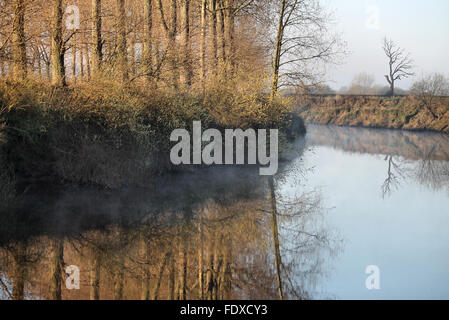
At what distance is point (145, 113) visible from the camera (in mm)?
14750

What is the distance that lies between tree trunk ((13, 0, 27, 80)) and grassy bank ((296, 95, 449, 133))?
24.6 meters

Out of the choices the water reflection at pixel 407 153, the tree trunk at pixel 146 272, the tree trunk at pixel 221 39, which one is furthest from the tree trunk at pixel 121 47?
the water reflection at pixel 407 153

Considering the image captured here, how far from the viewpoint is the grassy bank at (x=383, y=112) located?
1629 inches

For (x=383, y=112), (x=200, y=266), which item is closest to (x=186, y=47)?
(x=200, y=266)

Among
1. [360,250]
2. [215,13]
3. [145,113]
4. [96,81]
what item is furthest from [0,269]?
[215,13]

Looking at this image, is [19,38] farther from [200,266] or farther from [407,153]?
[407,153]

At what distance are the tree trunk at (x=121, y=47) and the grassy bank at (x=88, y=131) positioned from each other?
0.57m

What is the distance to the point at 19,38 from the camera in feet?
48.2

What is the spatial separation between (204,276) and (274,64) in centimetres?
1704

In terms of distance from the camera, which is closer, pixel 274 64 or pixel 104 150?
pixel 104 150

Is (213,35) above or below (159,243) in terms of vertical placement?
above

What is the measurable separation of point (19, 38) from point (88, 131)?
4.17 metres

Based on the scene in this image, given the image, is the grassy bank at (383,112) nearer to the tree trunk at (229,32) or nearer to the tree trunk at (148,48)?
the tree trunk at (229,32)

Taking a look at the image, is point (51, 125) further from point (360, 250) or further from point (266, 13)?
point (266, 13)
